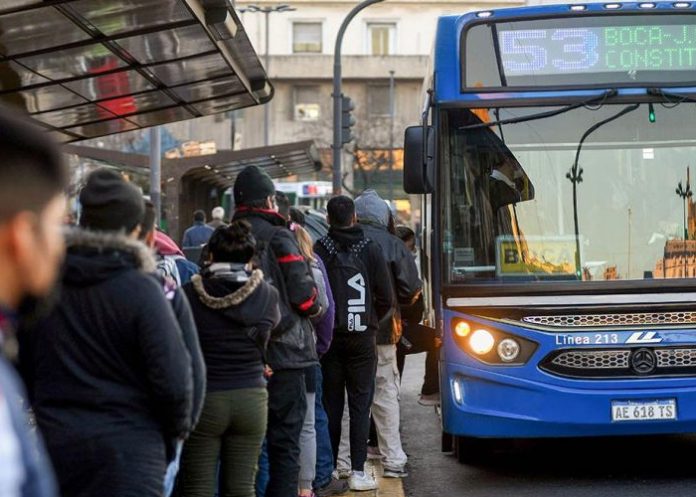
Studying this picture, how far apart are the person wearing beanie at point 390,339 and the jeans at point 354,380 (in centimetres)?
37

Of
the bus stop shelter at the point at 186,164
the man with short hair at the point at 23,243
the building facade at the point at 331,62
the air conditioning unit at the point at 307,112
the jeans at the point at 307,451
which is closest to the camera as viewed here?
the man with short hair at the point at 23,243

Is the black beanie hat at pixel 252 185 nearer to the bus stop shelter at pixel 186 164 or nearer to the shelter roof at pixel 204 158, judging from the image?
the bus stop shelter at pixel 186 164

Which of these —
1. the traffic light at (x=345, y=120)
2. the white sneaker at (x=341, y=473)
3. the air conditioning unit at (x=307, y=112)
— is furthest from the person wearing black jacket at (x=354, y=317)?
the air conditioning unit at (x=307, y=112)

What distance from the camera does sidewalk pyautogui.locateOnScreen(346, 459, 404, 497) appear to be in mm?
8586

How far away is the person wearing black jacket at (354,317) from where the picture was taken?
28.3ft

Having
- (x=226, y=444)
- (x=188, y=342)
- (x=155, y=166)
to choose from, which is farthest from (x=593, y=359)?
(x=155, y=166)

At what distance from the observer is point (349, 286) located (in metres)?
8.65

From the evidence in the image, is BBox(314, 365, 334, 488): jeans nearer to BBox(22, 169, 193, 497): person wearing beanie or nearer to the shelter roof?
BBox(22, 169, 193, 497): person wearing beanie

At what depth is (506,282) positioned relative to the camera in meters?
8.79

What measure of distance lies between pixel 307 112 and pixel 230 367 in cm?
5741

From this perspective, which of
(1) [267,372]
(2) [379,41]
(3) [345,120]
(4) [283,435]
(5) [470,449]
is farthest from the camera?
(2) [379,41]

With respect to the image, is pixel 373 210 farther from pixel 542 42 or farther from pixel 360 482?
pixel 360 482

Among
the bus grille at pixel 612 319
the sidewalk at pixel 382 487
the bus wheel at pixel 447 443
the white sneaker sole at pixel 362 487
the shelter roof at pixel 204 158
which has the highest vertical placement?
the shelter roof at pixel 204 158

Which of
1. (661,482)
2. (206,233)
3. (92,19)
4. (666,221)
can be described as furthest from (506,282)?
(206,233)
